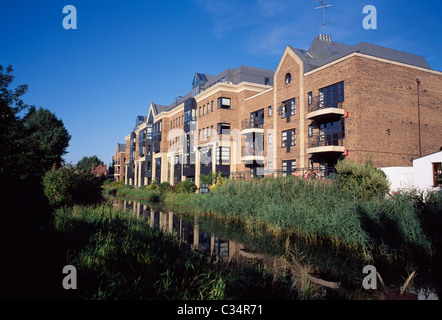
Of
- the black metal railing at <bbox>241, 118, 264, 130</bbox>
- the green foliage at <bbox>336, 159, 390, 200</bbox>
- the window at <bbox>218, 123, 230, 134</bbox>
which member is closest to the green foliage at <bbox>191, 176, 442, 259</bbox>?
the green foliage at <bbox>336, 159, 390, 200</bbox>

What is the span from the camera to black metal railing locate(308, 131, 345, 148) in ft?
67.3

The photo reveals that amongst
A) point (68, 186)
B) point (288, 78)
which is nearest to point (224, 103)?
point (288, 78)

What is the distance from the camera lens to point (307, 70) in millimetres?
23891

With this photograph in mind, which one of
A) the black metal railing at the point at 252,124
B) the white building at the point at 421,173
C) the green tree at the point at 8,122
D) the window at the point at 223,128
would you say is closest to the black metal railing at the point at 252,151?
the black metal railing at the point at 252,124

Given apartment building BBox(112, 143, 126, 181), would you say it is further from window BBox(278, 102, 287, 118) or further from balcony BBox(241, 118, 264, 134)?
window BBox(278, 102, 287, 118)

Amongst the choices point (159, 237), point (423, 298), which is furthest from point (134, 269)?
point (423, 298)

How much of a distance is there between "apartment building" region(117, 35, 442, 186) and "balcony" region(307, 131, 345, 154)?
7 centimetres

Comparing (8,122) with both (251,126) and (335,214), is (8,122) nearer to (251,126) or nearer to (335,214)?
(335,214)

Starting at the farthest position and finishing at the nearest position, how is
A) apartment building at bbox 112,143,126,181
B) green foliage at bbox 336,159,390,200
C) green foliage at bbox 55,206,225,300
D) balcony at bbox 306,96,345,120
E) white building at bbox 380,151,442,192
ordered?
apartment building at bbox 112,143,126,181 < balcony at bbox 306,96,345,120 < white building at bbox 380,151,442,192 < green foliage at bbox 336,159,390,200 < green foliage at bbox 55,206,225,300

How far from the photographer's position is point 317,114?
811 inches

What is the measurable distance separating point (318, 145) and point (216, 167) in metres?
12.1
